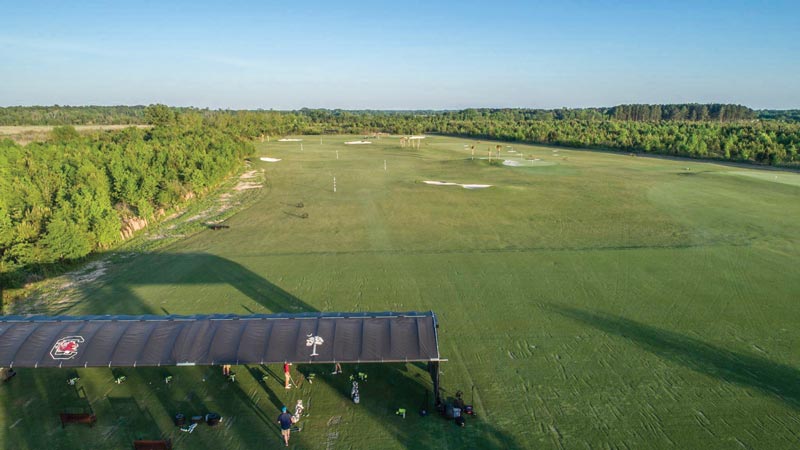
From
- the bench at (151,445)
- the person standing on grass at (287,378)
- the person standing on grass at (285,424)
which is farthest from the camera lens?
the person standing on grass at (287,378)

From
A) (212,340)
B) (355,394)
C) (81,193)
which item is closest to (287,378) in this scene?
(355,394)

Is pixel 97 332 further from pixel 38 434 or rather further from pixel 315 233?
pixel 315 233

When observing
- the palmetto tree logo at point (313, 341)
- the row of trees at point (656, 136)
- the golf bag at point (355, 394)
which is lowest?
the golf bag at point (355, 394)

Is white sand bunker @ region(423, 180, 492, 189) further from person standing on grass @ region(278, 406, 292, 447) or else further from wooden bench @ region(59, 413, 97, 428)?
wooden bench @ region(59, 413, 97, 428)

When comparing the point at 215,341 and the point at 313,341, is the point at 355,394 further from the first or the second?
the point at 215,341

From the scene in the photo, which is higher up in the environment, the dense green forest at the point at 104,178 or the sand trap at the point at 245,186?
the dense green forest at the point at 104,178

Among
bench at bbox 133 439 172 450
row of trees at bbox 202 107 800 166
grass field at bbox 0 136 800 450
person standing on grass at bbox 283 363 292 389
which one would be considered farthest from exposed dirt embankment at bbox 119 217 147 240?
row of trees at bbox 202 107 800 166

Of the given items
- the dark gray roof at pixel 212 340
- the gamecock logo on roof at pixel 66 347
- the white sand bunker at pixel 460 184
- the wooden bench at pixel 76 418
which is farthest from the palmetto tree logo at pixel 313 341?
the white sand bunker at pixel 460 184

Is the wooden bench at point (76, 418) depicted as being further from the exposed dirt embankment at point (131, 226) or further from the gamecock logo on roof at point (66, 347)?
the exposed dirt embankment at point (131, 226)
